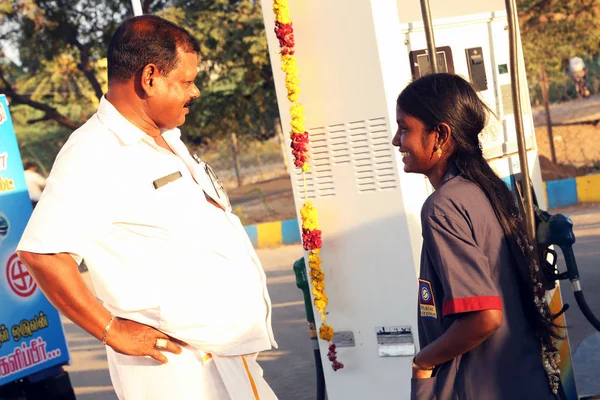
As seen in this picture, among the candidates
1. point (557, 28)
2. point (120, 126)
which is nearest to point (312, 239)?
point (120, 126)

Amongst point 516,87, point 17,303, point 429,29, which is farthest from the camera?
point 17,303

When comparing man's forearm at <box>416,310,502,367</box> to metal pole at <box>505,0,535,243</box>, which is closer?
man's forearm at <box>416,310,502,367</box>

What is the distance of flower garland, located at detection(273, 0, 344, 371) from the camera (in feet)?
12.7

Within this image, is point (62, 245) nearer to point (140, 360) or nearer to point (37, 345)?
point (140, 360)

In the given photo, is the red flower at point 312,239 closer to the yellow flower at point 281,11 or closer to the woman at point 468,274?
the yellow flower at point 281,11

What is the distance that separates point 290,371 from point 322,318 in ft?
8.94

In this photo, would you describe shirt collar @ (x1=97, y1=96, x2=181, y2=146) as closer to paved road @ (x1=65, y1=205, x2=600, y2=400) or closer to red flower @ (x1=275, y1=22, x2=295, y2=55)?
red flower @ (x1=275, y1=22, x2=295, y2=55)

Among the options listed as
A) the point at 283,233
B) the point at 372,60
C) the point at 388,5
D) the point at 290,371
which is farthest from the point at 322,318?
the point at 283,233

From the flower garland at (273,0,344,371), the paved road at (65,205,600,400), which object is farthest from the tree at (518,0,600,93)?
the flower garland at (273,0,344,371)

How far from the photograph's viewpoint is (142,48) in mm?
2459

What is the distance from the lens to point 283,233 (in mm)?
13422

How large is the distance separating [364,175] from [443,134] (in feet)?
5.20

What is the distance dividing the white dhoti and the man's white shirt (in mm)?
52

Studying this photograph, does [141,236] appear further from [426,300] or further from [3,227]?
[3,227]
